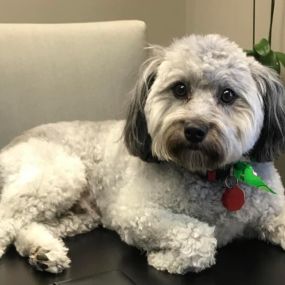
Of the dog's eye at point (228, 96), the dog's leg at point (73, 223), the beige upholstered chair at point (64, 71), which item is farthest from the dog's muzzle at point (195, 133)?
the beige upholstered chair at point (64, 71)

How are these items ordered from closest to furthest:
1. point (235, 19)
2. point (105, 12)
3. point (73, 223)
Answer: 1. point (73, 223)
2. point (235, 19)
3. point (105, 12)

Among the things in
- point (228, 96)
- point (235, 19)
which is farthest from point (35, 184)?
point (235, 19)

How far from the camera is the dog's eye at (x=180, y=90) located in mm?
1430

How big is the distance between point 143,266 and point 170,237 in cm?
13

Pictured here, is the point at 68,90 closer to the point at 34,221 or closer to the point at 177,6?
the point at 34,221

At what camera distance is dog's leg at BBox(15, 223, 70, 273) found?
1527 millimetres

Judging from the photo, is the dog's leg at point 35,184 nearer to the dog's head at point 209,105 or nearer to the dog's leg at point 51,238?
the dog's leg at point 51,238

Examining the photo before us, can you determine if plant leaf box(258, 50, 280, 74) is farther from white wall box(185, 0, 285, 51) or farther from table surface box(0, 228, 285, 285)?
table surface box(0, 228, 285, 285)

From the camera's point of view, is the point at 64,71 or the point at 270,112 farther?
the point at 64,71

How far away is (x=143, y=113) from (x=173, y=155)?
16 cm

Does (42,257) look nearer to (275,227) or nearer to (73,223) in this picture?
(73,223)

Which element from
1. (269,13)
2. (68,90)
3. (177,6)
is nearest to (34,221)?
(68,90)

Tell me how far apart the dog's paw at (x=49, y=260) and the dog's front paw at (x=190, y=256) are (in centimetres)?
25

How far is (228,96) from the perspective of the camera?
1.41 m
